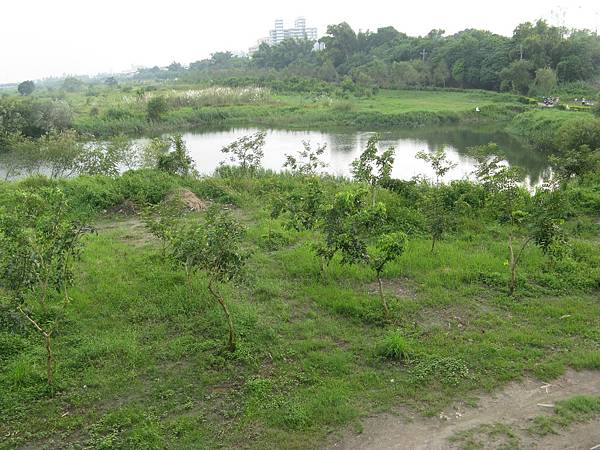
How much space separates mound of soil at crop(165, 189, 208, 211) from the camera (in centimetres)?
1512

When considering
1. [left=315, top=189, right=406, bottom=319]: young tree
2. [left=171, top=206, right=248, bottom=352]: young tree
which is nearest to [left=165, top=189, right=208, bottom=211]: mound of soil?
[left=315, top=189, right=406, bottom=319]: young tree

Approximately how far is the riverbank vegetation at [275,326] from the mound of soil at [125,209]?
2.89 meters

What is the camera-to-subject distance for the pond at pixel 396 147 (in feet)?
86.5

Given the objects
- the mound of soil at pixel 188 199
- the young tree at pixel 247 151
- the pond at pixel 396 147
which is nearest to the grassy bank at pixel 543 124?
the pond at pixel 396 147

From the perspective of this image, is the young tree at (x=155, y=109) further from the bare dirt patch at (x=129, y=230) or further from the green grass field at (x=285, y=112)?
the bare dirt patch at (x=129, y=230)

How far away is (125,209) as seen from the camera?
1545cm

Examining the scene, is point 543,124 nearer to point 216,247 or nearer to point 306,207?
point 306,207

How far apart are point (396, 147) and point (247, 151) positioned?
1552cm

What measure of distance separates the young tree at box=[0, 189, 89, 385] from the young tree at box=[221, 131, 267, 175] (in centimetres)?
1259

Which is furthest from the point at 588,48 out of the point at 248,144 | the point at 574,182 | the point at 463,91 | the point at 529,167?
the point at 248,144

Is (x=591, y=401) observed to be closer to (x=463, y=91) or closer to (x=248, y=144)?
(x=248, y=144)

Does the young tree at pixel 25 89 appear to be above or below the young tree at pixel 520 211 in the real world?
above

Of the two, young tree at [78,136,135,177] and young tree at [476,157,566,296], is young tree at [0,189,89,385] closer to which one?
young tree at [476,157,566,296]

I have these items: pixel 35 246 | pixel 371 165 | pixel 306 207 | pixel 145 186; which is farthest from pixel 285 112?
pixel 35 246
